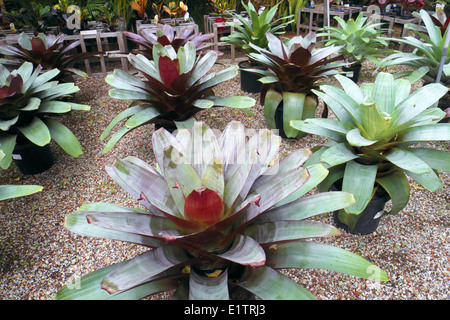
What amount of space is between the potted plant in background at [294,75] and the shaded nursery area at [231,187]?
0.04 ft

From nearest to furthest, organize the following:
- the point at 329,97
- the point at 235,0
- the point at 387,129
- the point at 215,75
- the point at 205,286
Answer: the point at 205,286, the point at 387,129, the point at 329,97, the point at 215,75, the point at 235,0

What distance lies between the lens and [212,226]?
805 millimetres

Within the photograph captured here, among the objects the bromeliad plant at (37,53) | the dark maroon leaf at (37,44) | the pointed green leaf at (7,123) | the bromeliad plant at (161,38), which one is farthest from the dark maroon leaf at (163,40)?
the pointed green leaf at (7,123)

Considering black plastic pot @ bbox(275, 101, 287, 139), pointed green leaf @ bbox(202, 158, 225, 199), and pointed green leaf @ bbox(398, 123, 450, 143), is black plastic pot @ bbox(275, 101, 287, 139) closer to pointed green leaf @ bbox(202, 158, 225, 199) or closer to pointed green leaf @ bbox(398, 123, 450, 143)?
pointed green leaf @ bbox(398, 123, 450, 143)

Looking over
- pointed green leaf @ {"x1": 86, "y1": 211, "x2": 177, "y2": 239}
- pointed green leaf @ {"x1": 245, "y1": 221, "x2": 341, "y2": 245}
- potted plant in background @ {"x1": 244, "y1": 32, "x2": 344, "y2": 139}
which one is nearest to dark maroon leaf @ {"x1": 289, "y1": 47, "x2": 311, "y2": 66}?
potted plant in background @ {"x1": 244, "y1": 32, "x2": 344, "y2": 139}

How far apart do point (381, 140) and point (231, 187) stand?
0.80 metres

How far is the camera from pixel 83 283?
34.2 inches

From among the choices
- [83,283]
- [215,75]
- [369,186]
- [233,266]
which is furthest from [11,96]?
[369,186]

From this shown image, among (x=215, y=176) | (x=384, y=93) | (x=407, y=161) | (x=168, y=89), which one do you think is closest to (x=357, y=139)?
(x=407, y=161)

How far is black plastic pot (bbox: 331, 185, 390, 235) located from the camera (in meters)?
1.44

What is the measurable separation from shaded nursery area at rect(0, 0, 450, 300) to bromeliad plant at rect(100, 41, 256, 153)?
1cm

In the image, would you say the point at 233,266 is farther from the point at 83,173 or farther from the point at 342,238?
the point at 83,173

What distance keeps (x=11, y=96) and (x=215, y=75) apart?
123 centimetres

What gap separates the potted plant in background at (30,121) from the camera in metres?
1.79
